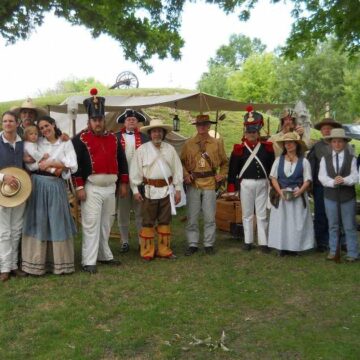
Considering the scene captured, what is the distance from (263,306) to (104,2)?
6.16 metres

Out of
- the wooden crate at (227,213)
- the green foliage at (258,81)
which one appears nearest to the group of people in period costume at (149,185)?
the wooden crate at (227,213)

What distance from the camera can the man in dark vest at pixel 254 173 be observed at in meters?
6.34

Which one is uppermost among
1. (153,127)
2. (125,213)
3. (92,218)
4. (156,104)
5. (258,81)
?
(258,81)

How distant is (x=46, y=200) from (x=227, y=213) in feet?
10.6

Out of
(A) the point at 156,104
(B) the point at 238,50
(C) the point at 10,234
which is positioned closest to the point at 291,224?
(A) the point at 156,104

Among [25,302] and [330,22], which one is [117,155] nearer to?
[25,302]

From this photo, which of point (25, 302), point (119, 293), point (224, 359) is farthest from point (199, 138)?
point (224, 359)

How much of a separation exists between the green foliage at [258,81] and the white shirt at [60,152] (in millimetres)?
36383

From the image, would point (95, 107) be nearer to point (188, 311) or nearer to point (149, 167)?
point (149, 167)

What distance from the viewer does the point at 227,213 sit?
7613 millimetres

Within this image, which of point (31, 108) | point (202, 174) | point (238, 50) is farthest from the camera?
point (238, 50)

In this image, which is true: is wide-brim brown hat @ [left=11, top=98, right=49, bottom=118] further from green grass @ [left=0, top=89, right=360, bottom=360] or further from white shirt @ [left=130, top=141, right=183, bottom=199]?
green grass @ [left=0, top=89, right=360, bottom=360]

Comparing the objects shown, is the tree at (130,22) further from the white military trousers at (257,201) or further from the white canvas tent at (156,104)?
the white military trousers at (257,201)

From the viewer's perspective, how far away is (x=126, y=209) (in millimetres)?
6496
